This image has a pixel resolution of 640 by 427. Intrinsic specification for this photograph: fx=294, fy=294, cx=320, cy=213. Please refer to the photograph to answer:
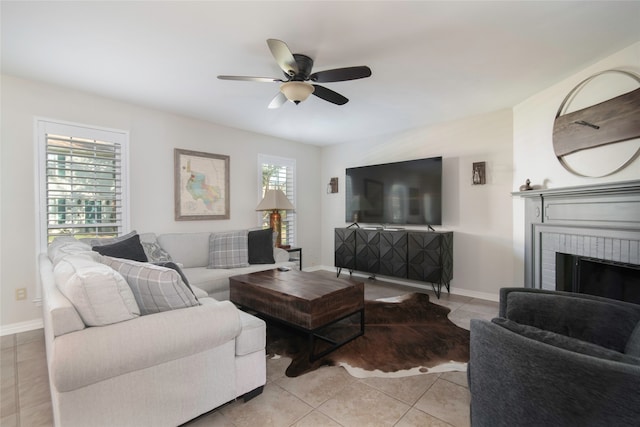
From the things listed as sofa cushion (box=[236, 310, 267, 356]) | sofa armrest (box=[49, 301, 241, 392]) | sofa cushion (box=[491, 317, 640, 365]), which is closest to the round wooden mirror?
sofa cushion (box=[491, 317, 640, 365])

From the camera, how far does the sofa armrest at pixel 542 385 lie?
850mm

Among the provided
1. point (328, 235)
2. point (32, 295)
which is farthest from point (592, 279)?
point (32, 295)

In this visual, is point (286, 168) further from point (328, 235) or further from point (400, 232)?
point (400, 232)

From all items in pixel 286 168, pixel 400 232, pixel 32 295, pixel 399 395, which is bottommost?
pixel 399 395

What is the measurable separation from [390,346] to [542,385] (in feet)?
5.69

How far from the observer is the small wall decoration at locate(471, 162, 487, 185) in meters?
3.95

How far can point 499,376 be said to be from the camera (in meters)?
1.08

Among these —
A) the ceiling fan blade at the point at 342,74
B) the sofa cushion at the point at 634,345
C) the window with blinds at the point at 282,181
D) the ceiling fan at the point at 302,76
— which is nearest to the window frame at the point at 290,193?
the window with blinds at the point at 282,181

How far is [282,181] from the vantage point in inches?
210

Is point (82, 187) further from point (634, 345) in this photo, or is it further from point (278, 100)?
point (634, 345)

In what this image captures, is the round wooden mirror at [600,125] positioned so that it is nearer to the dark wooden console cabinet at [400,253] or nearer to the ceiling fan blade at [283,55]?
the dark wooden console cabinet at [400,253]

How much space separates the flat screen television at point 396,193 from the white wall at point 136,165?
106 cm

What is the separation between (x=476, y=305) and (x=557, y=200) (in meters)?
1.57

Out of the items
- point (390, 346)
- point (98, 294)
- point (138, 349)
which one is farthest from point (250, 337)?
point (390, 346)
